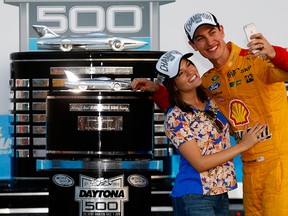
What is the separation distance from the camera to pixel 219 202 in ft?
12.7

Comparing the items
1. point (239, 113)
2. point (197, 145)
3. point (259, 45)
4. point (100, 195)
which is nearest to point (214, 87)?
point (239, 113)

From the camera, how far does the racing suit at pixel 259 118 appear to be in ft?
13.2

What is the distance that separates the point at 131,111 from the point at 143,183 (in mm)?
412

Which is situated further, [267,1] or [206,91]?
[267,1]

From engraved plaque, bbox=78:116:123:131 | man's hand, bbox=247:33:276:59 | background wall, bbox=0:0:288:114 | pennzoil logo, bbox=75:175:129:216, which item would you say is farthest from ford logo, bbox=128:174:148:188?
man's hand, bbox=247:33:276:59

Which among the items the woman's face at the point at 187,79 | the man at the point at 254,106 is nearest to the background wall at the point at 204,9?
the man at the point at 254,106

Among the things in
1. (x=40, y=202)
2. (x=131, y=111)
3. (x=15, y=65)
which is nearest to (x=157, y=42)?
(x=131, y=111)

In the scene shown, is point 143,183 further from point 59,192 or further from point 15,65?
point 15,65

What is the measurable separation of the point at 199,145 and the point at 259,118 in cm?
39

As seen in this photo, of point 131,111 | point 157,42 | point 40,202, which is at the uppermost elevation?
point 157,42

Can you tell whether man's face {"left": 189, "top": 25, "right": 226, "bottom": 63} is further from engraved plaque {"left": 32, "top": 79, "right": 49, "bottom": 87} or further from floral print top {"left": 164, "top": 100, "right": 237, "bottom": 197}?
engraved plaque {"left": 32, "top": 79, "right": 49, "bottom": 87}

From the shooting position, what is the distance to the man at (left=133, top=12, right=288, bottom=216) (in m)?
4.04

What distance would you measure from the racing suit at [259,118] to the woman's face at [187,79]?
0.28 m

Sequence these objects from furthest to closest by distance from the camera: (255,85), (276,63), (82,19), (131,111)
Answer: (82,19), (131,111), (255,85), (276,63)
